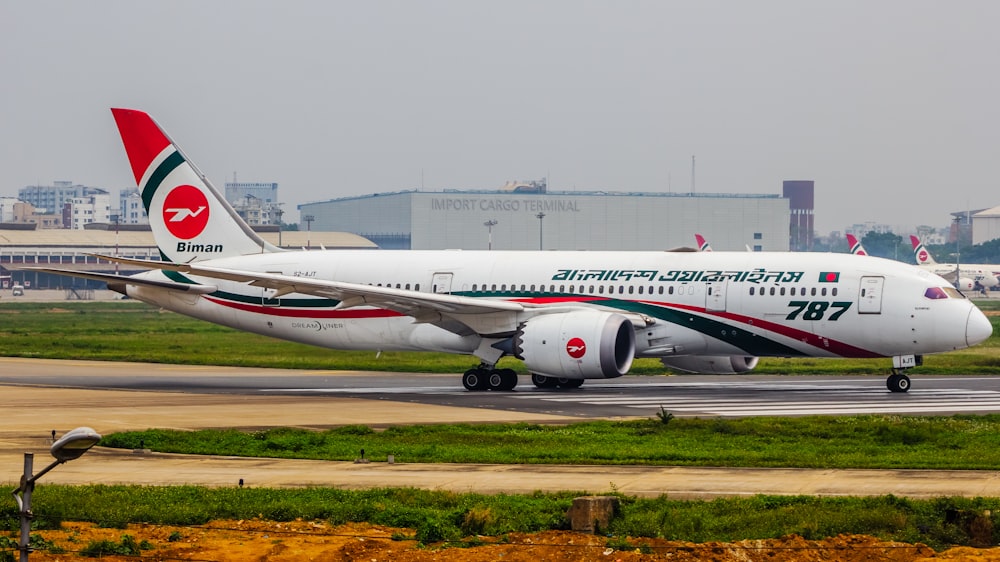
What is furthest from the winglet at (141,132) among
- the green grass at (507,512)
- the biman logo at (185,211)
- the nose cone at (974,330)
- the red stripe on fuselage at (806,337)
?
the green grass at (507,512)

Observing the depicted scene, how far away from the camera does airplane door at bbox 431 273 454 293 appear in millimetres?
45750

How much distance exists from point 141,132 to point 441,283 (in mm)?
11723

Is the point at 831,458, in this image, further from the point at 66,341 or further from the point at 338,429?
the point at 66,341

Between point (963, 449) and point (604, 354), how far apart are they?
14582 millimetres

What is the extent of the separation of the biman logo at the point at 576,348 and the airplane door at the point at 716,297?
4.42 metres

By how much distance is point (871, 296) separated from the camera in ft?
134

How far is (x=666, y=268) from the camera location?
43.3 metres

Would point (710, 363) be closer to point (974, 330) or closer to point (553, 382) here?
point (553, 382)

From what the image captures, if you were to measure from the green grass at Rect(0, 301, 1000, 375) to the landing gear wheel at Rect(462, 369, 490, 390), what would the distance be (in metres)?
9.27

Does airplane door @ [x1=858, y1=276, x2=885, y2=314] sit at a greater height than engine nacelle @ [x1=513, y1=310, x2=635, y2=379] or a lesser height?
greater

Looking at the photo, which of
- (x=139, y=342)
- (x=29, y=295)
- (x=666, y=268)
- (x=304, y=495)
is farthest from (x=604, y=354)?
(x=29, y=295)

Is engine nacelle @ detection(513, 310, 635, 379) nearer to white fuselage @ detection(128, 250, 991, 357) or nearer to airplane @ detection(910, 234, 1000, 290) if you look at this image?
white fuselage @ detection(128, 250, 991, 357)

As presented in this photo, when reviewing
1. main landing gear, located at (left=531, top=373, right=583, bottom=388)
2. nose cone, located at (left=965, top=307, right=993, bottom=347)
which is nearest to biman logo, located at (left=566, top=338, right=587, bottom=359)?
main landing gear, located at (left=531, top=373, right=583, bottom=388)

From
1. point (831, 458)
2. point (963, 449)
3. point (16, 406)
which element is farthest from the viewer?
point (16, 406)
